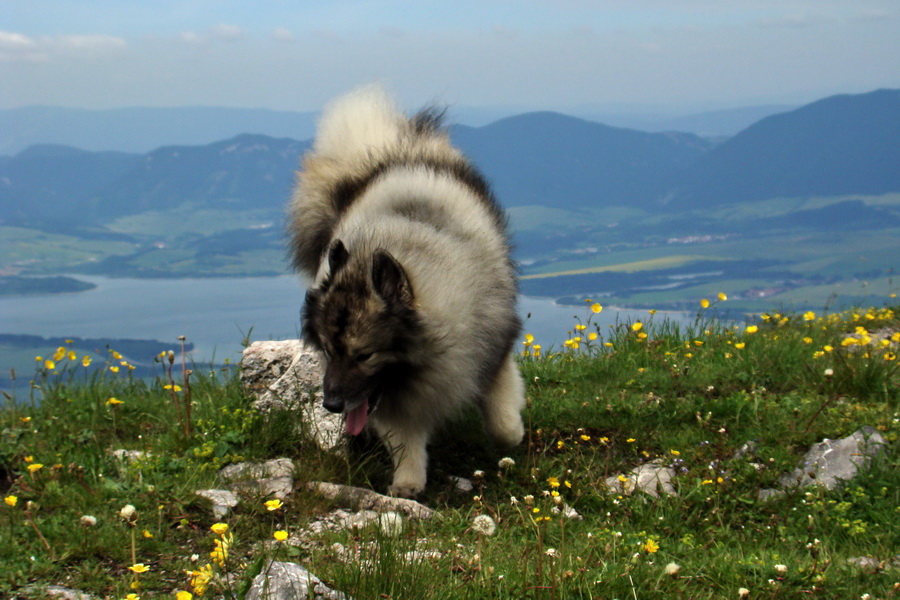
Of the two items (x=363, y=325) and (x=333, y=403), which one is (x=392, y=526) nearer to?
(x=333, y=403)

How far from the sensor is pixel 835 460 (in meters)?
4.97

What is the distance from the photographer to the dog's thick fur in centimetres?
458

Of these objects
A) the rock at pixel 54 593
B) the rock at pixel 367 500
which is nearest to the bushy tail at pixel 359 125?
the rock at pixel 367 500

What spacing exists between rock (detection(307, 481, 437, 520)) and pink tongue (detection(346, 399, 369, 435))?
0.38m

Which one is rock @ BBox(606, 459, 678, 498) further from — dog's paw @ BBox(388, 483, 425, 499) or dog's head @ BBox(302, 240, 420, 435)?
dog's head @ BBox(302, 240, 420, 435)

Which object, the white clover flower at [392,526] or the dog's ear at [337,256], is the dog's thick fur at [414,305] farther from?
the white clover flower at [392,526]

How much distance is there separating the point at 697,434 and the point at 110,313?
168811mm

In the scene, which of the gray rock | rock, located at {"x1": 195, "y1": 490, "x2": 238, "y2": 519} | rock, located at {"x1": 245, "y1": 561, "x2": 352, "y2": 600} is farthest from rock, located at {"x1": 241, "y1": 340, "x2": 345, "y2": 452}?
the gray rock

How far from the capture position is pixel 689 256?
178125mm

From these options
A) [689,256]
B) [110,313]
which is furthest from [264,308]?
[689,256]

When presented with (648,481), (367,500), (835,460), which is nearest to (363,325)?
(367,500)

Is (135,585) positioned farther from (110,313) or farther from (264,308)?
(110,313)

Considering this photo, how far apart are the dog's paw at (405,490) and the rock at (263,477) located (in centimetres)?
65

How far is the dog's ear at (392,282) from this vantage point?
14.7ft
